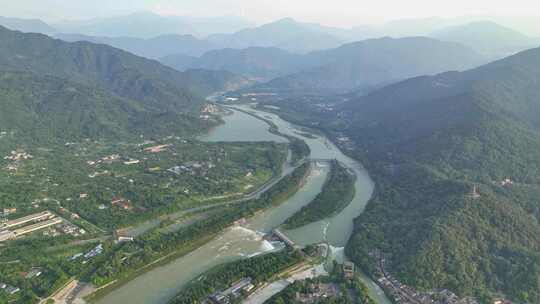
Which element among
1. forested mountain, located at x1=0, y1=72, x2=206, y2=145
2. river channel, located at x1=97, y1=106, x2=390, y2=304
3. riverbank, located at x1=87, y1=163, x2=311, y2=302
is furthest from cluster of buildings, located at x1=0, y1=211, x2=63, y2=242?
forested mountain, located at x1=0, y1=72, x2=206, y2=145

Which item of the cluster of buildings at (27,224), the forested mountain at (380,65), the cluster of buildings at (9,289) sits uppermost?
the cluster of buildings at (9,289)

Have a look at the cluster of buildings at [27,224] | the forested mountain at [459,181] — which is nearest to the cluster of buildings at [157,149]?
the cluster of buildings at [27,224]

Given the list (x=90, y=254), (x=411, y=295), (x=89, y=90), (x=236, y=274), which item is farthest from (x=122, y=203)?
(x=89, y=90)

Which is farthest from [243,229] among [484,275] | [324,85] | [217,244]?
[324,85]

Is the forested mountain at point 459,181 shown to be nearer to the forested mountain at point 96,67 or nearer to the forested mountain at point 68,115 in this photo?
the forested mountain at point 68,115

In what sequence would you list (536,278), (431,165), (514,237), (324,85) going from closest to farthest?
1. (536,278)
2. (514,237)
3. (431,165)
4. (324,85)

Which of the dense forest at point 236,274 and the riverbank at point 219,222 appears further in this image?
the riverbank at point 219,222

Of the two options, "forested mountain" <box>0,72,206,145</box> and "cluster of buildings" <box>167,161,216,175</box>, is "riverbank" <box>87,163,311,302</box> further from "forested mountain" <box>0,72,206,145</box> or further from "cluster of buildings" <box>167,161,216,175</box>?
"forested mountain" <box>0,72,206,145</box>

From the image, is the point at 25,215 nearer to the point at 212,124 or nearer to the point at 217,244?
the point at 217,244

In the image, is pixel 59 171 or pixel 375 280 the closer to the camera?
pixel 375 280
